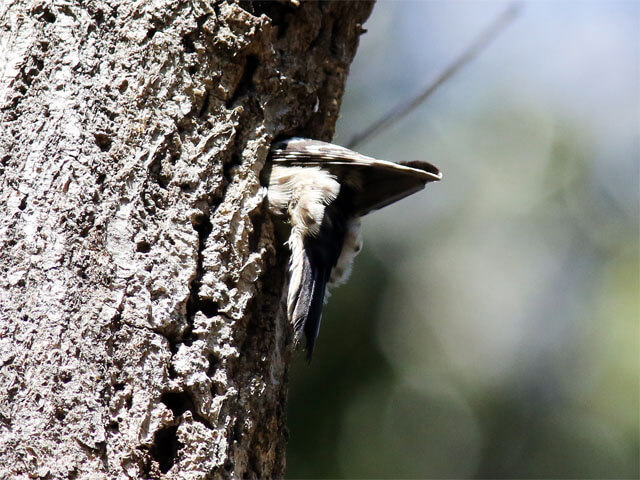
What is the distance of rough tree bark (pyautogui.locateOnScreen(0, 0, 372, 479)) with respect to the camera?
1403 millimetres

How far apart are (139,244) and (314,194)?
1.95 feet

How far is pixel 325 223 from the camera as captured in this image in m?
1.96

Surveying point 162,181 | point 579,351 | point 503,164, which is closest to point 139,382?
point 162,181

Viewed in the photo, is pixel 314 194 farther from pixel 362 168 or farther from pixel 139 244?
pixel 139 244

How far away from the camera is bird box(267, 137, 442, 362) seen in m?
1.84

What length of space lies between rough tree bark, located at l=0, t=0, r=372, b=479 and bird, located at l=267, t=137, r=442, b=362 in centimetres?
7

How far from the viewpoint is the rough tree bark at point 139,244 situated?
1.40m

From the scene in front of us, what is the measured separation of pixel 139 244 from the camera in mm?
1534

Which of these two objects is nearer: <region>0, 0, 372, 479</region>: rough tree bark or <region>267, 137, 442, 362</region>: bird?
<region>0, 0, 372, 479</region>: rough tree bark

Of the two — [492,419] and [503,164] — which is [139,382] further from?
[503,164]

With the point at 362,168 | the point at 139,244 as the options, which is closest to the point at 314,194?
the point at 362,168

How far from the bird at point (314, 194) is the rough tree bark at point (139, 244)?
0.07 meters

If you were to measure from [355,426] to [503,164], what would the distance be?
10.7 feet

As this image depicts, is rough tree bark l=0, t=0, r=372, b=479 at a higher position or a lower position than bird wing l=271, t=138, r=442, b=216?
lower
